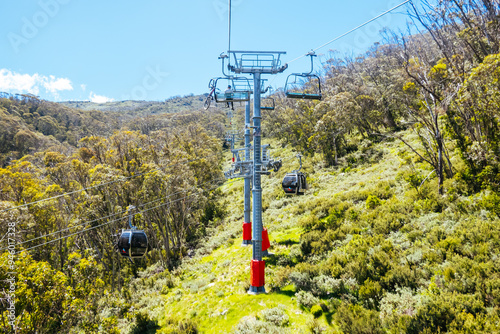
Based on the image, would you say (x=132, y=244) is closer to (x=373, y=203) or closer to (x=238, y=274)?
(x=238, y=274)

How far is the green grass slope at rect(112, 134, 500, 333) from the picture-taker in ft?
24.6

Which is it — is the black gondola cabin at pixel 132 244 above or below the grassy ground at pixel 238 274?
above

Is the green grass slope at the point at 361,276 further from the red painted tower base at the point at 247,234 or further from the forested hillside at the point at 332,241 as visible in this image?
the red painted tower base at the point at 247,234

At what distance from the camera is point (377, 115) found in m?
31.3

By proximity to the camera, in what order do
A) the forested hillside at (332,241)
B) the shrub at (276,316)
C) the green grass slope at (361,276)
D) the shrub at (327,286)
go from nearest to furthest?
the green grass slope at (361,276)
the forested hillside at (332,241)
the shrub at (276,316)
the shrub at (327,286)

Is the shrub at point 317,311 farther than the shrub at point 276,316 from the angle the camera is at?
Yes

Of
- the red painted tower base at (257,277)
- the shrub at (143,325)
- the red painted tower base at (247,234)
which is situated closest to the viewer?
the red painted tower base at (257,277)

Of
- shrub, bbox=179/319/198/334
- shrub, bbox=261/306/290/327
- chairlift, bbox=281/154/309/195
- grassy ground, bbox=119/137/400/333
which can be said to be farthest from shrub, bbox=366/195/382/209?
shrub, bbox=179/319/198/334

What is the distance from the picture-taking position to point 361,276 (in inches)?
391

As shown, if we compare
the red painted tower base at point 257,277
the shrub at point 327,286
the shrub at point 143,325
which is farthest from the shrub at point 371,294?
the shrub at point 143,325

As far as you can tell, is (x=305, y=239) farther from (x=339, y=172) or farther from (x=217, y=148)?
(x=217, y=148)

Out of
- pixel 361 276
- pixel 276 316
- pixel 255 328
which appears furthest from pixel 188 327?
pixel 361 276

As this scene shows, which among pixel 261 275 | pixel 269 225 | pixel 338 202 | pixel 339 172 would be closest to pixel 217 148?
pixel 339 172

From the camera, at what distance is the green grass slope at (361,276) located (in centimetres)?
749
